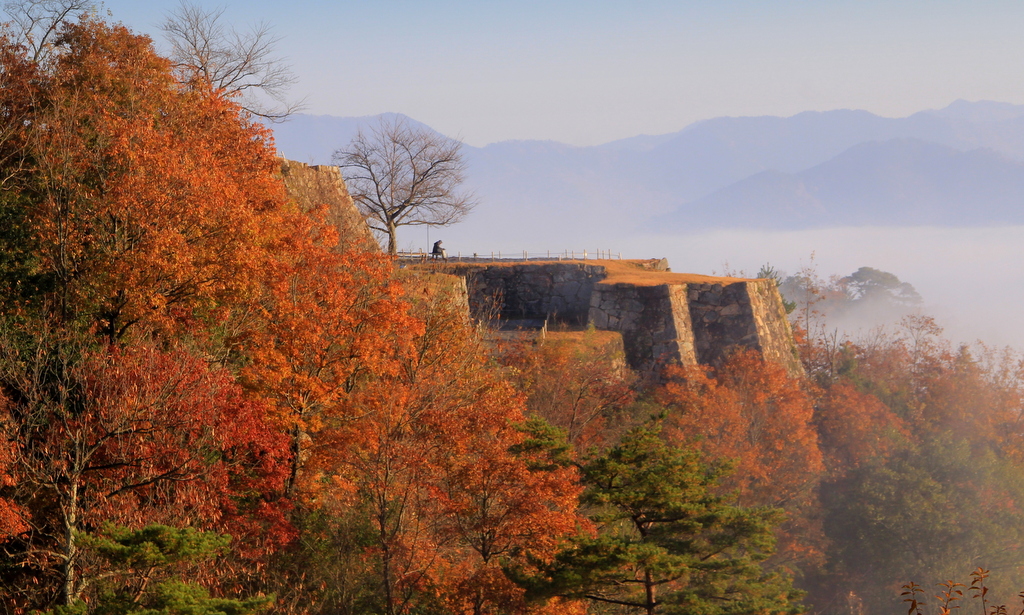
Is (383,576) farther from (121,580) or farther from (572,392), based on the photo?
(572,392)

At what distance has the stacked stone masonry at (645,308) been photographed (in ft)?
133

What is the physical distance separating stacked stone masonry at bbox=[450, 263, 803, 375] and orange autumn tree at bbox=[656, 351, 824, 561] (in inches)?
49.3

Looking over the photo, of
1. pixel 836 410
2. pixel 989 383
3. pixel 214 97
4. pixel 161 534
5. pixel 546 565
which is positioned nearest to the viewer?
pixel 161 534

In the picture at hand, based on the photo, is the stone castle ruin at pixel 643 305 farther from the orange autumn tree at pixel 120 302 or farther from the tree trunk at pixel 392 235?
the orange autumn tree at pixel 120 302

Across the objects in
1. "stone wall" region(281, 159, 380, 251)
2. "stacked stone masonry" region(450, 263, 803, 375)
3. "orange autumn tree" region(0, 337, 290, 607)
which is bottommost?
"orange autumn tree" region(0, 337, 290, 607)

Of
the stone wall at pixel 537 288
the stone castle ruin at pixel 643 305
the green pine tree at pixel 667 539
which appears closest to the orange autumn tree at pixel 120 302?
the green pine tree at pixel 667 539

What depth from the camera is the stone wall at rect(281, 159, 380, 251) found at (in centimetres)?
2878

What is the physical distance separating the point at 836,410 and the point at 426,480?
32487 millimetres

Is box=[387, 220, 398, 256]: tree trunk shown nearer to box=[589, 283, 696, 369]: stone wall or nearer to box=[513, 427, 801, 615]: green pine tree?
box=[589, 283, 696, 369]: stone wall

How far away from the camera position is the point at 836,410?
4484 cm

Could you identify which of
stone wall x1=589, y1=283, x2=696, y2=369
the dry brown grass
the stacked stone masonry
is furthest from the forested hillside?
the dry brown grass

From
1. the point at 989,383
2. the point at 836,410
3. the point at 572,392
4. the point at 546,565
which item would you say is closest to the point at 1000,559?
the point at 836,410

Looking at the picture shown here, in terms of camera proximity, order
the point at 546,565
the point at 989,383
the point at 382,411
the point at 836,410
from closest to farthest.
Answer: the point at 546,565 → the point at 382,411 → the point at 836,410 → the point at 989,383

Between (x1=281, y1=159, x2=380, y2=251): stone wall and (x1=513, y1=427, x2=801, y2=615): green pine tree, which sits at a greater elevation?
(x1=281, y1=159, x2=380, y2=251): stone wall
